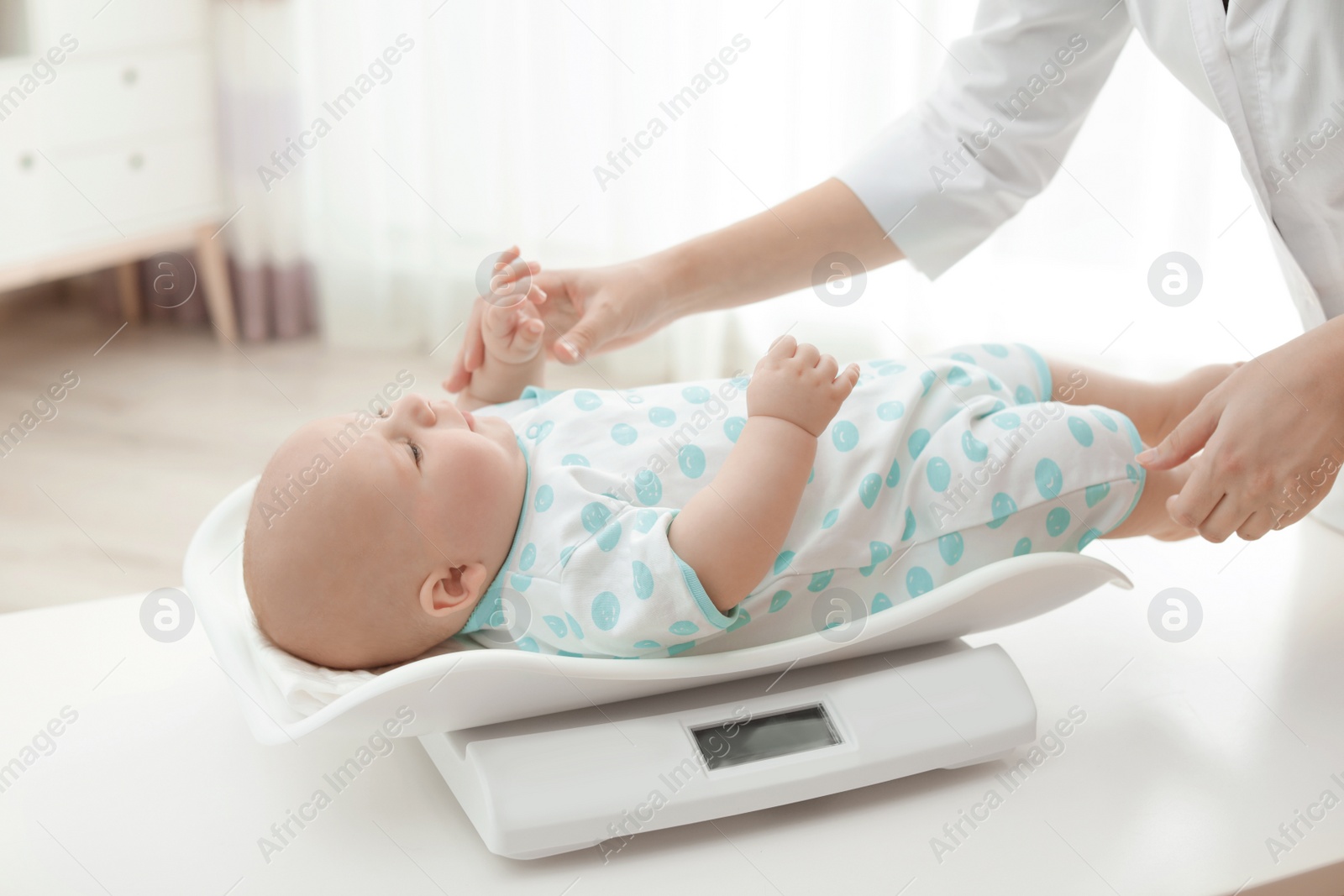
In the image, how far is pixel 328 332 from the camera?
273cm

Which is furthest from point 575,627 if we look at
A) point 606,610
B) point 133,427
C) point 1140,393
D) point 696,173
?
point 133,427

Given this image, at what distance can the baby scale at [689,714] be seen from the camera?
639 millimetres

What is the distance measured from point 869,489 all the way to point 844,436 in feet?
0.17

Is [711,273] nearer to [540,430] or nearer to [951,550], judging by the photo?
[540,430]

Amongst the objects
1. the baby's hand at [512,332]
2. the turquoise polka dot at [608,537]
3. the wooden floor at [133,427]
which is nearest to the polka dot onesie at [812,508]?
the turquoise polka dot at [608,537]

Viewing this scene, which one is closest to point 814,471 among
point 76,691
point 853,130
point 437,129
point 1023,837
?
point 1023,837

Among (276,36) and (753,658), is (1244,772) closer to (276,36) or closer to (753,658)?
(753,658)

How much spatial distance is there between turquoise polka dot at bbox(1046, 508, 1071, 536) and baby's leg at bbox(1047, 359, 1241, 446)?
7.8 inches

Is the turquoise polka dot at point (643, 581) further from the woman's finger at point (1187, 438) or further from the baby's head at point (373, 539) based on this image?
the woman's finger at point (1187, 438)

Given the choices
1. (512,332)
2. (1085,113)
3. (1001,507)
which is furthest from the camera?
(1085,113)

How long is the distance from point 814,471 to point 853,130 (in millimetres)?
1454

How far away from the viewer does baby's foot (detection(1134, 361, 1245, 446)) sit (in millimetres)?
987

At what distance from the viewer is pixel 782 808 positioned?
710mm

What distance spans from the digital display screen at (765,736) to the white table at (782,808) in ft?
0.13
